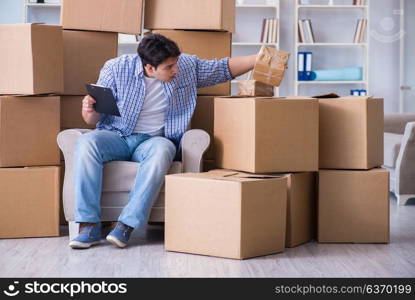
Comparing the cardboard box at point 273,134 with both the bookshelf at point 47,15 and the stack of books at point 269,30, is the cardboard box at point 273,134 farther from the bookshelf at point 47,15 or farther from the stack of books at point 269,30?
the stack of books at point 269,30

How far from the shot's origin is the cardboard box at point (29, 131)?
329cm

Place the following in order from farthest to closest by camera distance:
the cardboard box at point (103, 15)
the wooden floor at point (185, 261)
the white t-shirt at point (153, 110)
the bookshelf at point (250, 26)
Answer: the bookshelf at point (250, 26)
the cardboard box at point (103, 15)
the white t-shirt at point (153, 110)
the wooden floor at point (185, 261)

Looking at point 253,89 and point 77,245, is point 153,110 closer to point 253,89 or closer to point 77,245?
point 253,89

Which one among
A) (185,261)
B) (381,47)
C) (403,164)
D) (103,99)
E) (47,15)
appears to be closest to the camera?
(185,261)

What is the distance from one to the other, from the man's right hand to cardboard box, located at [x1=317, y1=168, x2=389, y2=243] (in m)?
1.02

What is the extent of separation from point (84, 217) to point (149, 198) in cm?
27

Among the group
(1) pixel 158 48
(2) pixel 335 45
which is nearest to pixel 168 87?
(1) pixel 158 48

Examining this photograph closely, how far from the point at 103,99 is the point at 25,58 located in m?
0.37

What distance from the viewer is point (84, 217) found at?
3.07 metres

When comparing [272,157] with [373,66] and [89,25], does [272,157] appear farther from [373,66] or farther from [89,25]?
[373,66]

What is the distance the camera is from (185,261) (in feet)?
9.16

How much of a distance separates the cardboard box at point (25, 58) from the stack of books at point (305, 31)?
150 inches


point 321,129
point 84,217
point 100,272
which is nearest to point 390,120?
point 321,129

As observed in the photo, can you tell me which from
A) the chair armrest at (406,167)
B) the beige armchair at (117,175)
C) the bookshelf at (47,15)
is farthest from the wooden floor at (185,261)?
the bookshelf at (47,15)
